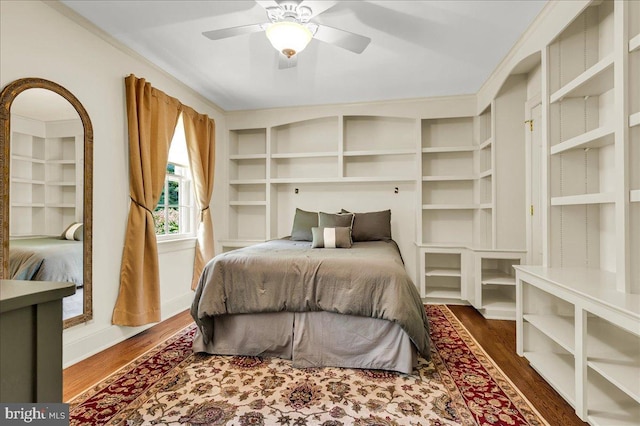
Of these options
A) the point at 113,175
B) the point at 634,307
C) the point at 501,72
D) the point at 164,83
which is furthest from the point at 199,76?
the point at 634,307

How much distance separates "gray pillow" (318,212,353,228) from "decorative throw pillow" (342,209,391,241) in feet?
0.43

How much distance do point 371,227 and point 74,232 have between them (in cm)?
284

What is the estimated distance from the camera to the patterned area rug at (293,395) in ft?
5.44

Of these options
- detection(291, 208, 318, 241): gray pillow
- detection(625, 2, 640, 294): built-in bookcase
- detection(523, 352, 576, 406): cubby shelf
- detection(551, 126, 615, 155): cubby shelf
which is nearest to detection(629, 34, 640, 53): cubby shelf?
detection(625, 2, 640, 294): built-in bookcase

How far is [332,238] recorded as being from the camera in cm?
330

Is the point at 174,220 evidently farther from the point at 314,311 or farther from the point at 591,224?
the point at 591,224

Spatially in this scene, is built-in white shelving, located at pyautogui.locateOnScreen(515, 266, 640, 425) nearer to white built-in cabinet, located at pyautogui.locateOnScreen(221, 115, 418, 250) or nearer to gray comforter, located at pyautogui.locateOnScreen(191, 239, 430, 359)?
gray comforter, located at pyautogui.locateOnScreen(191, 239, 430, 359)

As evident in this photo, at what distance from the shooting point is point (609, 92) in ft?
6.68

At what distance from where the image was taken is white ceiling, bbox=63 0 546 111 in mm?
2279

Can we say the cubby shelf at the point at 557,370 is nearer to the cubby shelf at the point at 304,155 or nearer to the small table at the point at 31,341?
the small table at the point at 31,341

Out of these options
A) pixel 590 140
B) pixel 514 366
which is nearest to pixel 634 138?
pixel 590 140

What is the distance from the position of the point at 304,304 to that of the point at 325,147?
2.79 meters

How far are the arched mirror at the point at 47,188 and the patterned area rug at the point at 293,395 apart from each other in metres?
0.84

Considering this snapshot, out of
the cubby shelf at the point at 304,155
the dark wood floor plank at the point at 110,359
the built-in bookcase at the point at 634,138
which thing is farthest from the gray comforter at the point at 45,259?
the built-in bookcase at the point at 634,138
